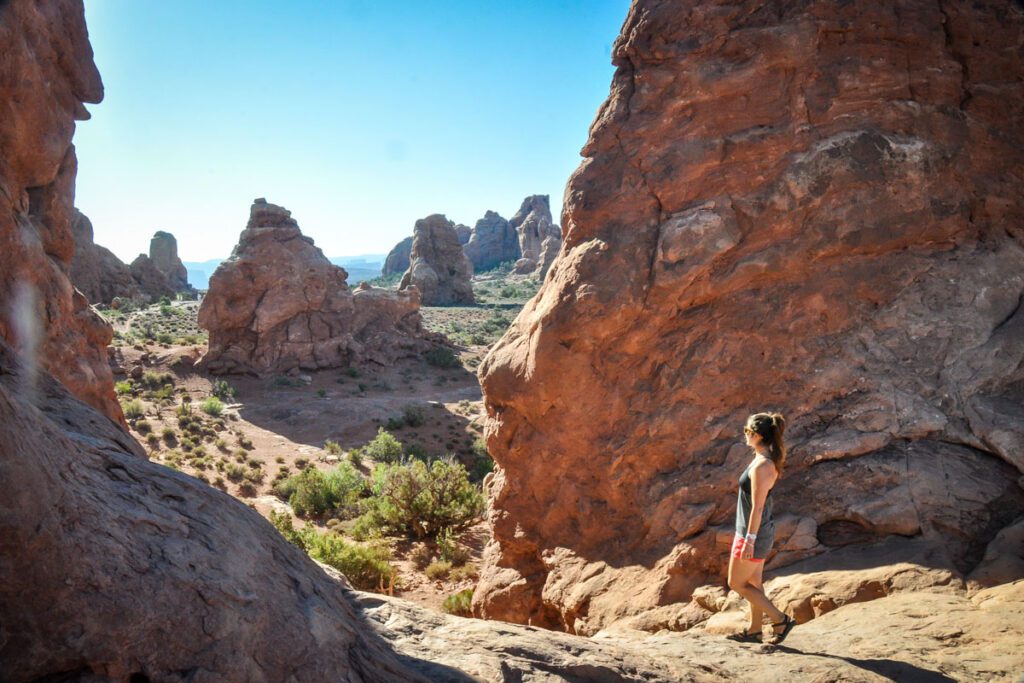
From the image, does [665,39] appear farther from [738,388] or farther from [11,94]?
[11,94]

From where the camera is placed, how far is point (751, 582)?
434 cm

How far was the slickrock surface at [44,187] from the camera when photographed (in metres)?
5.86

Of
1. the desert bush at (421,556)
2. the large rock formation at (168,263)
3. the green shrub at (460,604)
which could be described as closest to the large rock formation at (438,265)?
the large rock formation at (168,263)

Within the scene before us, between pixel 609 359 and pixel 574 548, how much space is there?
2267mm

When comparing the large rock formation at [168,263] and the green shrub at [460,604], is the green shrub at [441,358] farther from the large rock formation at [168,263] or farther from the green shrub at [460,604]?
the large rock formation at [168,263]

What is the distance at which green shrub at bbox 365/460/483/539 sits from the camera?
39.7 ft

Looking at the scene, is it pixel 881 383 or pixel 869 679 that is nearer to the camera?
pixel 869 679

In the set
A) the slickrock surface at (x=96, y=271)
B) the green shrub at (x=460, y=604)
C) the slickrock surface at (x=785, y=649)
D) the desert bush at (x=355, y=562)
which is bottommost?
the green shrub at (x=460, y=604)

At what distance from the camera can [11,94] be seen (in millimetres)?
6078

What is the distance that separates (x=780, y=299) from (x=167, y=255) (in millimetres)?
69867

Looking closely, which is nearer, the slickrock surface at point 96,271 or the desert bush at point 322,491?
the desert bush at point 322,491

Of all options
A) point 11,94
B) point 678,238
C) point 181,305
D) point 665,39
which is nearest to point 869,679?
point 678,238

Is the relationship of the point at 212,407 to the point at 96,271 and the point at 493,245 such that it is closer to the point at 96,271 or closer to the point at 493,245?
the point at 96,271

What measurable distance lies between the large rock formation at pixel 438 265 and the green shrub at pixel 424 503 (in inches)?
1679
